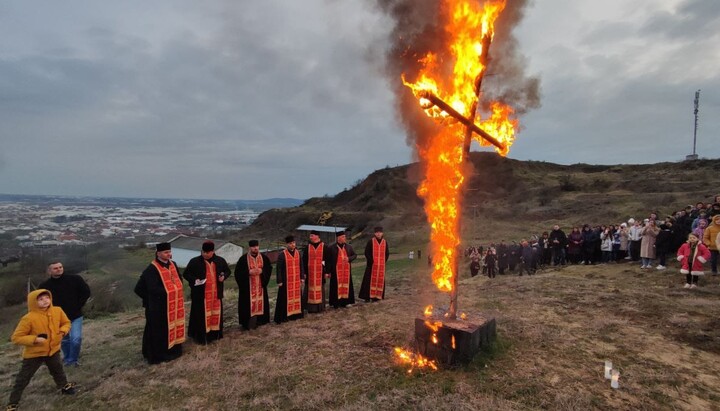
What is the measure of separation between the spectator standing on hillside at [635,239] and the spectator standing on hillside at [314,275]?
12584 millimetres

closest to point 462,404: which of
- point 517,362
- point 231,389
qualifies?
point 517,362

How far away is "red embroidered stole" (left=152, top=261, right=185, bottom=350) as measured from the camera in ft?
24.4

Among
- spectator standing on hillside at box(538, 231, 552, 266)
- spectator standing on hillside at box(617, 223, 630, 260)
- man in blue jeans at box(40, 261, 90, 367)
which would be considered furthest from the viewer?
spectator standing on hillside at box(538, 231, 552, 266)

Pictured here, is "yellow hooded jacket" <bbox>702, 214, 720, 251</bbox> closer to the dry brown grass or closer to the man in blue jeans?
the dry brown grass

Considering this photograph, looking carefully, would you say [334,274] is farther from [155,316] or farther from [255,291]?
[155,316]

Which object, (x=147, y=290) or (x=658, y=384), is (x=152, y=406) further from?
(x=658, y=384)

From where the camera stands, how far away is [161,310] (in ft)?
24.2

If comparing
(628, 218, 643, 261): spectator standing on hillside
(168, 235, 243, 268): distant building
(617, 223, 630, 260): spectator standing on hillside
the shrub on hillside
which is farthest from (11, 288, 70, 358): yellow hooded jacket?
the shrub on hillside

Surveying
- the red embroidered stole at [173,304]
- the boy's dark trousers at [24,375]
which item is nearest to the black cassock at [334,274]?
the red embroidered stole at [173,304]

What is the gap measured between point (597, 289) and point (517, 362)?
6.33 meters

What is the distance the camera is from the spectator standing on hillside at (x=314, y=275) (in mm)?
10234

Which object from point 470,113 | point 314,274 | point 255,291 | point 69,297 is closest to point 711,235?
point 470,113

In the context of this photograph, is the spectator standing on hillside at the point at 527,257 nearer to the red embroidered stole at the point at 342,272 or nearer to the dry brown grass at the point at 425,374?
the dry brown grass at the point at 425,374

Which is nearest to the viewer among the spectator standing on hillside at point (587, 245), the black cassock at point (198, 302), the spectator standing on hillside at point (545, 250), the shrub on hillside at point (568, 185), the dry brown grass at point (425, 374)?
the dry brown grass at point (425, 374)
